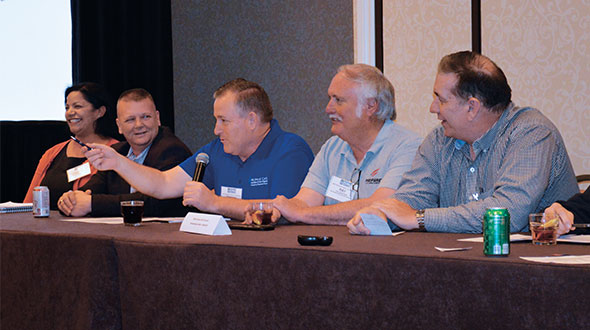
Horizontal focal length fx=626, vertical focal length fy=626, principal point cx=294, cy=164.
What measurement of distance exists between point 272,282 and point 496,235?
1.76 ft

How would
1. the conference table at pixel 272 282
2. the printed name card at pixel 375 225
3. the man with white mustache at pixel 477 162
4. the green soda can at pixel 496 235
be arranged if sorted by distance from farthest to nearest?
the man with white mustache at pixel 477 162
the printed name card at pixel 375 225
the green soda can at pixel 496 235
the conference table at pixel 272 282

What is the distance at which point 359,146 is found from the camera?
2748mm

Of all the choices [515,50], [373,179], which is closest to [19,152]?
[373,179]

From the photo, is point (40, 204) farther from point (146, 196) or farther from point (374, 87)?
point (374, 87)

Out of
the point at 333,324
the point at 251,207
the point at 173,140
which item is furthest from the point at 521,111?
the point at 173,140

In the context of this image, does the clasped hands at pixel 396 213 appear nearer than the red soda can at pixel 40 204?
Yes

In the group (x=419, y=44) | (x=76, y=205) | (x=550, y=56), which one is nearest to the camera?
(x=76, y=205)

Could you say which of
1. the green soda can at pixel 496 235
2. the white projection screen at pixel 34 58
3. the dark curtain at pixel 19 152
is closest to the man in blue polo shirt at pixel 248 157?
the green soda can at pixel 496 235

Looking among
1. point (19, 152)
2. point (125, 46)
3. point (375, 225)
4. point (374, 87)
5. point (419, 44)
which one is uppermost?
point (125, 46)

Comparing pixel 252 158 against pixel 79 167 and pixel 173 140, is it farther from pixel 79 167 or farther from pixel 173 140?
pixel 79 167

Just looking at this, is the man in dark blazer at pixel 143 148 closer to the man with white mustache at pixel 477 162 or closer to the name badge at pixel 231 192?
the name badge at pixel 231 192

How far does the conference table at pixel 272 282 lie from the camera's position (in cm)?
121

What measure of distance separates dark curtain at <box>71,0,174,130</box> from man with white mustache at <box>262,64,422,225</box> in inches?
112

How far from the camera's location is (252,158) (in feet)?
9.70
